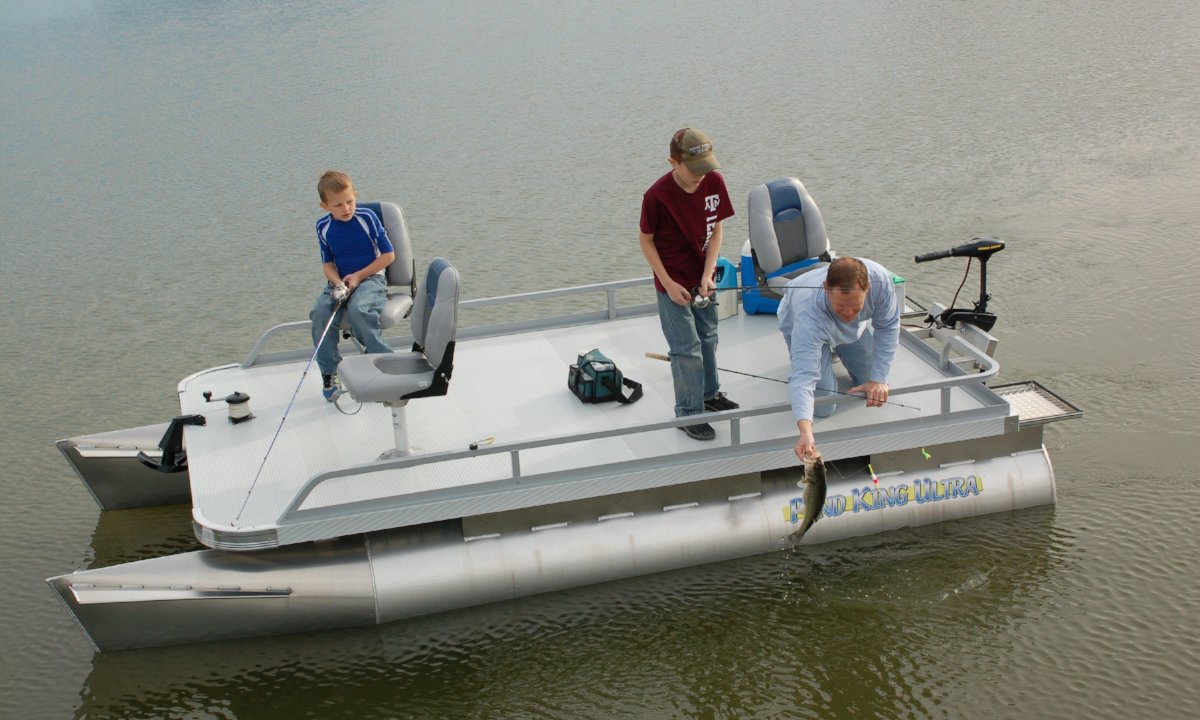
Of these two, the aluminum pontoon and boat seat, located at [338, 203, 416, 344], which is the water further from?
boat seat, located at [338, 203, 416, 344]

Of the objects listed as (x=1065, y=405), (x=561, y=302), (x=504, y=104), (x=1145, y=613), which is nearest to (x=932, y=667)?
(x=1145, y=613)

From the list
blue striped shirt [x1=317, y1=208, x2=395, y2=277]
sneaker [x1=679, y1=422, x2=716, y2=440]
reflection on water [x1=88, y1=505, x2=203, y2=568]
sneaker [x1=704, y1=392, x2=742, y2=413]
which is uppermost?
blue striped shirt [x1=317, y1=208, x2=395, y2=277]

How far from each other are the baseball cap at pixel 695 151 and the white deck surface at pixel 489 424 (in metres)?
1.37

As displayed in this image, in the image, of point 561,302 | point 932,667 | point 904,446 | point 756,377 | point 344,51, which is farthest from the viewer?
point 344,51

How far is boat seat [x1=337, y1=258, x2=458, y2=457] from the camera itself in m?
6.02

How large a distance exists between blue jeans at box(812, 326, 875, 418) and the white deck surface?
0.09m

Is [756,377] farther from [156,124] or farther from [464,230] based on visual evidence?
[156,124]

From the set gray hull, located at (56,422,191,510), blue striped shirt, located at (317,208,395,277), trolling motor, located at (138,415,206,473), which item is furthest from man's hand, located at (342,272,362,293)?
gray hull, located at (56,422,191,510)

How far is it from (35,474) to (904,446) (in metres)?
5.73

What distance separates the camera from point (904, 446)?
647cm

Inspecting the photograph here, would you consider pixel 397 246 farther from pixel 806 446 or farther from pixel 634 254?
pixel 634 254

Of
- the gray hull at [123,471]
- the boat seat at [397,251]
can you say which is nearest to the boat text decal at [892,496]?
the boat seat at [397,251]

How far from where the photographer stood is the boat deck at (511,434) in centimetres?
596

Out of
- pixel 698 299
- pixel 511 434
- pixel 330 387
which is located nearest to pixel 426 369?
pixel 511 434
